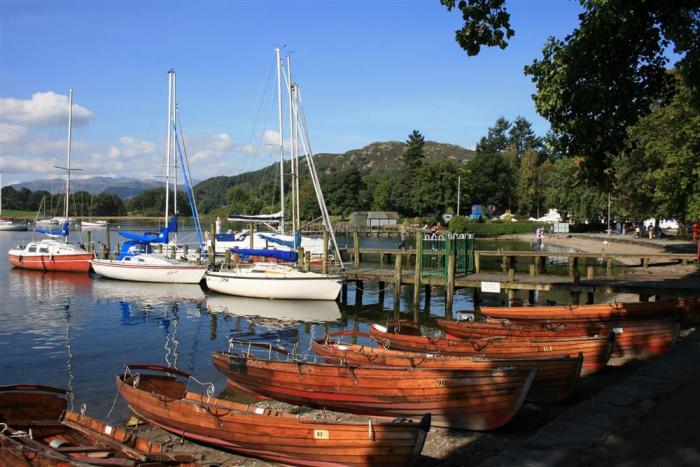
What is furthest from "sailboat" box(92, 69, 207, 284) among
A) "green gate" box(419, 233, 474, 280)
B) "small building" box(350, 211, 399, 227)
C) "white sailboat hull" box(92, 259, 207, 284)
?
"small building" box(350, 211, 399, 227)

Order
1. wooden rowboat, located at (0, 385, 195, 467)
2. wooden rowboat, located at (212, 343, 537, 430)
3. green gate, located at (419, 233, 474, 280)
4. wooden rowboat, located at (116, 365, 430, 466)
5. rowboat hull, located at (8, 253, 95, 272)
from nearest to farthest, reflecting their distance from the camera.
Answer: wooden rowboat, located at (0, 385, 195, 467), wooden rowboat, located at (116, 365, 430, 466), wooden rowboat, located at (212, 343, 537, 430), green gate, located at (419, 233, 474, 280), rowboat hull, located at (8, 253, 95, 272)

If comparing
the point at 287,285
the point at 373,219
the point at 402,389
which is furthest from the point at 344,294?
the point at 373,219

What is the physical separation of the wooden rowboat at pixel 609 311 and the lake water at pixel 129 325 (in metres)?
7.74

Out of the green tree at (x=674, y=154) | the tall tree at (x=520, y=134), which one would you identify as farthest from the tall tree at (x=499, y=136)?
the green tree at (x=674, y=154)

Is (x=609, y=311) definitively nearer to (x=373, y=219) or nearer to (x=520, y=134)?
(x=373, y=219)

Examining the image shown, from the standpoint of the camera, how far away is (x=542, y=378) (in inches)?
478

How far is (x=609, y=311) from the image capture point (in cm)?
1866

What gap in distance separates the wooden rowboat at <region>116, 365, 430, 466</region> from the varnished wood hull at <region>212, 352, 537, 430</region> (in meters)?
1.70

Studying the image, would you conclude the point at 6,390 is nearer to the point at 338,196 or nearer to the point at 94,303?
the point at 94,303

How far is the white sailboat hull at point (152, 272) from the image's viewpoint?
126ft

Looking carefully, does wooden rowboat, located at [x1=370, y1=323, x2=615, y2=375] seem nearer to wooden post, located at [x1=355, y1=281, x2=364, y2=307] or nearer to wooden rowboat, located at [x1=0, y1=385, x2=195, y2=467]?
wooden rowboat, located at [x1=0, y1=385, x2=195, y2=467]

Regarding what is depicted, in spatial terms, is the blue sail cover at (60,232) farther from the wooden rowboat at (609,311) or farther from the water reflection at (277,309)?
the wooden rowboat at (609,311)

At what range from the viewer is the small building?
385 ft

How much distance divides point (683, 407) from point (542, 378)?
280 cm
